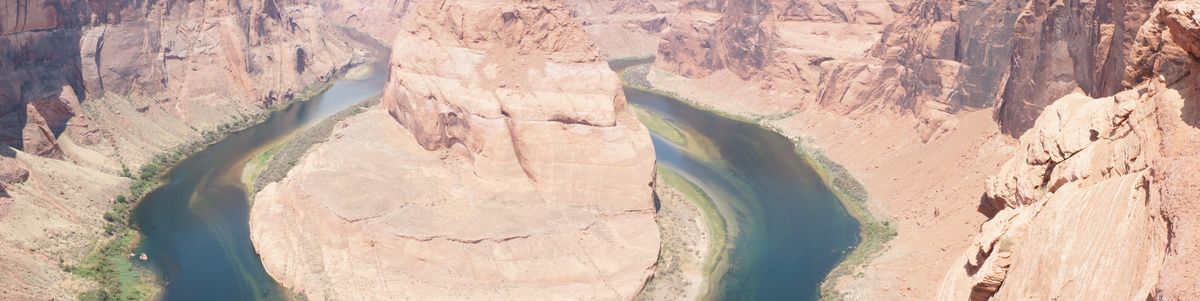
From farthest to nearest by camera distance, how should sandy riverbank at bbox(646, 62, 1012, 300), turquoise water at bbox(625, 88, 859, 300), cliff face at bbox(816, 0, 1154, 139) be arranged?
turquoise water at bbox(625, 88, 859, 300), sandy riverbank at bbox(646, 62, 1012, 300), cliff face at bbox(816, 0, 1154, 139)

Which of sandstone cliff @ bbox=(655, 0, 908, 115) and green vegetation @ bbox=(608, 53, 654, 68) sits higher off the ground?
sandstone cliff @ bbox=(655, 0, 908, 115)

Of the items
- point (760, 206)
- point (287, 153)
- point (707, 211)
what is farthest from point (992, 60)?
point (287, 153)

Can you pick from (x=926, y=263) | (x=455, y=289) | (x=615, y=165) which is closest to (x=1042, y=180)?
(x=926, y=263)

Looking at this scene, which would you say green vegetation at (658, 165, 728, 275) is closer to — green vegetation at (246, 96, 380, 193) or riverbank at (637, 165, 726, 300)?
riverbank at (637, 165, 726, 300)

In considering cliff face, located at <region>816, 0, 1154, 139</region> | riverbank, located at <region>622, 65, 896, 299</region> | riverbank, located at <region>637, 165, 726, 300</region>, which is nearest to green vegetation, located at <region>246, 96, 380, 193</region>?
riverbank, located at <region>637, 165, 726, 300</region>

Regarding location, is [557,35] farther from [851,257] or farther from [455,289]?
[851,257]

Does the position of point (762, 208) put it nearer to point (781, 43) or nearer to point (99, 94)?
point (781, 43)
